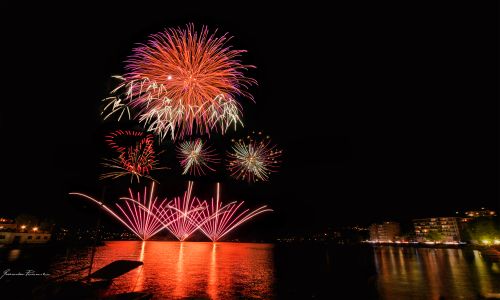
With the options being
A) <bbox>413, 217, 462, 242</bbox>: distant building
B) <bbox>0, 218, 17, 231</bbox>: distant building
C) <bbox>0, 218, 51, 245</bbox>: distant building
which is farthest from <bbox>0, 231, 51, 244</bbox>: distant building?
<bbox>413, 217, 462, 242</bbox>: distant building

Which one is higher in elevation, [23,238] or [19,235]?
[19,235]

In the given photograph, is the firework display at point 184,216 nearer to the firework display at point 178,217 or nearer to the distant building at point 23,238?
the firework display at point 178,217

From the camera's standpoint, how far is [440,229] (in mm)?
166125

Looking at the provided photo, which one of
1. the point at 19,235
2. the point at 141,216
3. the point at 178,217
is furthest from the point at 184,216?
the point at 19,235

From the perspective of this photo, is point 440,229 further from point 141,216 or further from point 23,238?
point 23,238

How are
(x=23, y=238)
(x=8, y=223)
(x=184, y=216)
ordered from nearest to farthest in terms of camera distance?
1. (x=184, y=216)
2. (x=23, y=238)
3. (x=8, y=223)

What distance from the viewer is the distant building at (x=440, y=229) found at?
15538 cm

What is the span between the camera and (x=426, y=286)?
97.5ft

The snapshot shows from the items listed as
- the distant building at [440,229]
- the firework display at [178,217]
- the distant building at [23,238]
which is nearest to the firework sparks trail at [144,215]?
the firework display at [178,217]

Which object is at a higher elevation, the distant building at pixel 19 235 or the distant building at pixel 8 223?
the distant building at pixel 8 223

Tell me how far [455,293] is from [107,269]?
104ft

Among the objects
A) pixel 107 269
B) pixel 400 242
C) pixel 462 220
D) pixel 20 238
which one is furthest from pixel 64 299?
pixel 400 242

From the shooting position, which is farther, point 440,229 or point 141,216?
point 440,229

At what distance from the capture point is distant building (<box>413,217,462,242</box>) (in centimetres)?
15538
